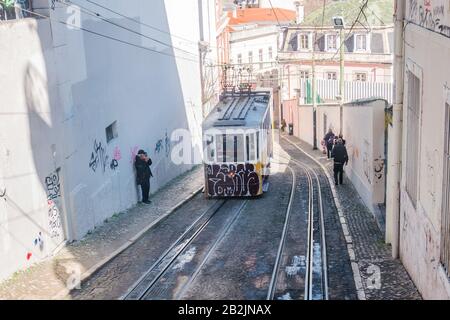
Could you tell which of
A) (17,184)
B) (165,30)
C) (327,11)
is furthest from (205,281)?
(327,11)

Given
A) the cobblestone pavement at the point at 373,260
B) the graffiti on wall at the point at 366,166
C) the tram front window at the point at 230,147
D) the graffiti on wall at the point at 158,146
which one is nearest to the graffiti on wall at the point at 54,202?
the cobblestone pavement at the point at 373,260

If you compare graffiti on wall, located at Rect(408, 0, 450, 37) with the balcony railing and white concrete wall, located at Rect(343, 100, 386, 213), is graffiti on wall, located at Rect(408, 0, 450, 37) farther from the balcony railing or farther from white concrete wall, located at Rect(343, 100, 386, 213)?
the balcony railing

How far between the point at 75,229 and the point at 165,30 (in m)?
12.4

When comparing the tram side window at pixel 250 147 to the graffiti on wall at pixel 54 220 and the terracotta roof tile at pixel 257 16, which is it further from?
the terracotta roof tile at pixel 257 16

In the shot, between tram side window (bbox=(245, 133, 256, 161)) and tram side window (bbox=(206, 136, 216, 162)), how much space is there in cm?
99

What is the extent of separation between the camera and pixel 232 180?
19.3 metres

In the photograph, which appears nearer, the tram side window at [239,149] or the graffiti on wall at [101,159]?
the graffiti on wall at [101,159]

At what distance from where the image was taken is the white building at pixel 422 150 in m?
8.30

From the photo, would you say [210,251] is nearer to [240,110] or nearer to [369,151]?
[369,151]

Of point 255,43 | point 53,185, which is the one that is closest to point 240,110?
point 53,185

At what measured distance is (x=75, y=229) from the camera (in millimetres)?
14000

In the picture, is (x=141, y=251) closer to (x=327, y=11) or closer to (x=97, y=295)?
(x=97, y=295)

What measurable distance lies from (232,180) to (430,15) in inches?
422

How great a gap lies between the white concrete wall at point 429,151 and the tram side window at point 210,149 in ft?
28.5
